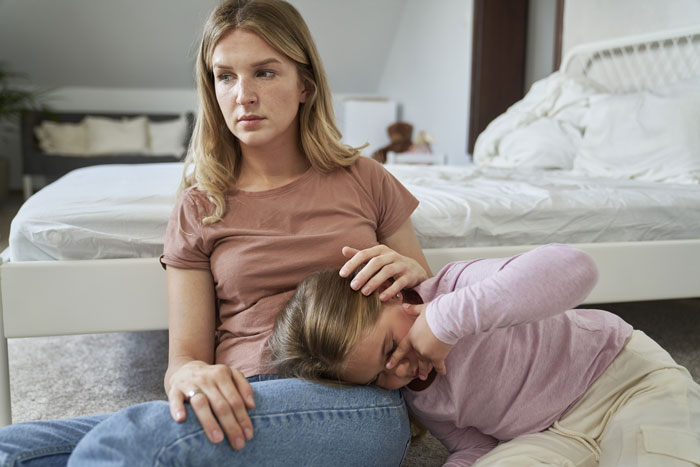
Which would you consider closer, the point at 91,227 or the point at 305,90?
the point at 305,90

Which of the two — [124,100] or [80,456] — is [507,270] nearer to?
[80,456]

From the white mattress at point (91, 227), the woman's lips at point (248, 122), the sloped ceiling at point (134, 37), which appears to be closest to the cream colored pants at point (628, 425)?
the woman's lips at point (248, 122)

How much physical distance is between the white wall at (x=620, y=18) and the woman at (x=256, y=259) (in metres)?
2.01

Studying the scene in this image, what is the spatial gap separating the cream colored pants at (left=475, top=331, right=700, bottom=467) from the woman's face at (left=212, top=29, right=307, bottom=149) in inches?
25.4

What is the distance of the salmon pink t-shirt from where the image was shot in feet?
3.20

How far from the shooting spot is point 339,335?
79cm

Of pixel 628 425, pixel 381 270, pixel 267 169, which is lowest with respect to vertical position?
pixel 628 425

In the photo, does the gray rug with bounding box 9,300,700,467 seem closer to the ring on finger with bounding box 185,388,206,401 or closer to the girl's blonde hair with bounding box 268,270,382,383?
the girl's blonde hair with bounding box 268,270,382,383

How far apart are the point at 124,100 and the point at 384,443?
567 centimetres

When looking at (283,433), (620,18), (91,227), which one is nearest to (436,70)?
(620,18)

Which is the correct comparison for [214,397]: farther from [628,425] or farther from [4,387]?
[4,387]

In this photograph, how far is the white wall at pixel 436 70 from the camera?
13.5ft

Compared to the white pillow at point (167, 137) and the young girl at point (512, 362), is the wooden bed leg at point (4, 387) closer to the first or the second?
the young girl at point (512, 362)

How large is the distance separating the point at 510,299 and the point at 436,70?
4.11 m
